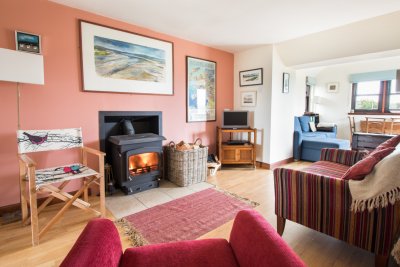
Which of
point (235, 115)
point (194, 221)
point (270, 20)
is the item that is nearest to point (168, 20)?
point (270, 20)

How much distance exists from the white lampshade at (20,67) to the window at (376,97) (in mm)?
7623

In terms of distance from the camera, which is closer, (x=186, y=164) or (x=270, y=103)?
(x=186, y=164)

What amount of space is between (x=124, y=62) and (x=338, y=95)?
262 inches

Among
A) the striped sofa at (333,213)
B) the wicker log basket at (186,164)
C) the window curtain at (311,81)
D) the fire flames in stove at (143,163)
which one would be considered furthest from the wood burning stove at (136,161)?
the window curtain at (311,81)

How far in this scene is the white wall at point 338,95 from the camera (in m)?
6.55

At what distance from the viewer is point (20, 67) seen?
6.50 ft

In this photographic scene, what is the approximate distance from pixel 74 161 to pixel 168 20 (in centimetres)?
215

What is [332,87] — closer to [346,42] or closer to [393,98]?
[393,98]

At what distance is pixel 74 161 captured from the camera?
2.65 metres

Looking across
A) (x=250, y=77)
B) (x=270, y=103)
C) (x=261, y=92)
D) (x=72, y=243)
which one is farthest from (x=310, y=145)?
(x=72, y=243)

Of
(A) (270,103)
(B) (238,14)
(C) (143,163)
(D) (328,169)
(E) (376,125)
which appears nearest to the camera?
(D) (328,169)

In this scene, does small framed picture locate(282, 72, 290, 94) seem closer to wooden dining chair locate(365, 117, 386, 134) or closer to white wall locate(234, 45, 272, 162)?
white wall locate(234, 45, 272, 162)

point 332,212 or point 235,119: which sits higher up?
point 235,119

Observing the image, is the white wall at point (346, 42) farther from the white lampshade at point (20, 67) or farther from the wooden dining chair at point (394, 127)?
the wooden dining chair at point (394, 127)
